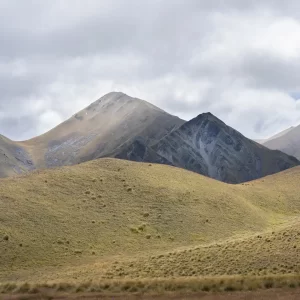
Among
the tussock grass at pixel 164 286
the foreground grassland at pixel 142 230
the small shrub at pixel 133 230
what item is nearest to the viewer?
the tussock grass at pixel 164 286

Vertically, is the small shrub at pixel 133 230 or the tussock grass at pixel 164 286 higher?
the small shrub at pixel 133 230

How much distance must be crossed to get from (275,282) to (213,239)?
78.5 ft

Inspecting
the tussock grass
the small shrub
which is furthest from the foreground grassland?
the small shrub

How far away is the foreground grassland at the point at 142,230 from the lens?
32.1 metres

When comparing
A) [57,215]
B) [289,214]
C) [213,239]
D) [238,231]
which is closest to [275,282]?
[213,239]

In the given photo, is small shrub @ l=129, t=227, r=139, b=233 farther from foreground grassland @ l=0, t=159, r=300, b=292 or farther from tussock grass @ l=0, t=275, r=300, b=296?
tussock grass @ l=0, t=275, r=300, b=296

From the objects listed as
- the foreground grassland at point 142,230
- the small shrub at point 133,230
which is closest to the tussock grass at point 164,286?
the foreground grassland at point 142,230

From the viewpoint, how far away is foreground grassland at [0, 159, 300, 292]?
3212cm

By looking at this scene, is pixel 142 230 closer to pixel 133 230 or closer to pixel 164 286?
pixel 133 230

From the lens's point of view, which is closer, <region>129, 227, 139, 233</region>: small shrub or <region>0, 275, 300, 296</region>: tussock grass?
<region>0, 275, 300, 296</region>: tussock grass

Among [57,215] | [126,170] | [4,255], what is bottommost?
[4,255]

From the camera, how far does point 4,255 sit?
42562 millimetres

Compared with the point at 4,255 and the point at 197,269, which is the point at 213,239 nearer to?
the point at 197,269

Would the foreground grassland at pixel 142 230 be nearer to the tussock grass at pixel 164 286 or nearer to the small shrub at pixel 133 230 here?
the tussock grass at pixel 164 286
